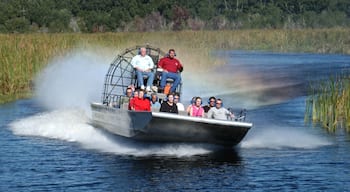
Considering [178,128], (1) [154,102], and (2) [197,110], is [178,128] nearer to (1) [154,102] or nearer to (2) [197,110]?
(2) [197,110]

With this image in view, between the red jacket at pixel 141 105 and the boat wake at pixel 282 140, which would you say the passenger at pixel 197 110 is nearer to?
the red jacket at pixel 141 105

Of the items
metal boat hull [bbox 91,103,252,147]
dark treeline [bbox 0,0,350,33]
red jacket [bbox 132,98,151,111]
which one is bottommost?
metal boat hull [bbox 91,103,252,147]

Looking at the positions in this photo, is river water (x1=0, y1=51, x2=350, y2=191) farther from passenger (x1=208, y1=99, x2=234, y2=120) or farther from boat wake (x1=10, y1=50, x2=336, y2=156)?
passenger (x1=208, y1=99, x2=234, y2=120)

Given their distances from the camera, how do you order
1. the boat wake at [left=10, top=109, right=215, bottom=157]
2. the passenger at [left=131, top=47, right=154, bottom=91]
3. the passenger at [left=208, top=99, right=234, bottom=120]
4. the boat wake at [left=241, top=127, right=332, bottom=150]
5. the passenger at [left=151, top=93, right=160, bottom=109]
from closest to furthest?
1. the passenger at [left=208, top=99, right=234, bottom=120]
2. the boat wake at [left=10, top=109, right=215, bottom=157]
3. the passenger at [left=151, top=93, right=160, bottom=109]
4. the boat wake at [left=241, top=127, right=332, bottom=150]
5. the passenger at [left=131, top=47, right=154, bottom=91]

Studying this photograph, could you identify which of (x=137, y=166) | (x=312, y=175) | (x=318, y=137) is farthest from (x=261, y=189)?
(x=318, y=137)

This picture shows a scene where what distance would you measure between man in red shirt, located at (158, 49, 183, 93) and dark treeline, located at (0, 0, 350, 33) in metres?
Answer: 47.3

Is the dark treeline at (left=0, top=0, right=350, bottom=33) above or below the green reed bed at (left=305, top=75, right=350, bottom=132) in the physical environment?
above

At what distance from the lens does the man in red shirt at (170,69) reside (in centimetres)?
2605

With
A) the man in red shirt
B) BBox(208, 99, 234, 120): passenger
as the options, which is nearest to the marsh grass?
the man in red shirt

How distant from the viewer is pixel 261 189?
61.2 feet

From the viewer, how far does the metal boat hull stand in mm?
21766

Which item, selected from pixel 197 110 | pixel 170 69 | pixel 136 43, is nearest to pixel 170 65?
pixel 170 69

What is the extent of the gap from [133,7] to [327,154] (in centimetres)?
6731

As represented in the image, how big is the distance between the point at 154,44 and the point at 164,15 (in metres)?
38.9
